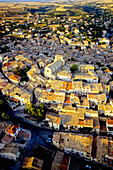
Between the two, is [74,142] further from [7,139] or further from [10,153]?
[7,139]

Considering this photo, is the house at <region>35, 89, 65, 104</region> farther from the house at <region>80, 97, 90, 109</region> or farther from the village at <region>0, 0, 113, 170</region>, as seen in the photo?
the house at <region>80, 97, 90, 109</region>

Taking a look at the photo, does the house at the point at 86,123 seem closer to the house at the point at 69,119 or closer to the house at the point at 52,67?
the house at the point at 69,119

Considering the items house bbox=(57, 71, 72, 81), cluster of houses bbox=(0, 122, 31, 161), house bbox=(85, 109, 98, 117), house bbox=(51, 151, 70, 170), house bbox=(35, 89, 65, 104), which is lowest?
house bbox=(51, 151, 70, 170)

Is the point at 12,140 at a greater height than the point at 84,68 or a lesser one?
lesser

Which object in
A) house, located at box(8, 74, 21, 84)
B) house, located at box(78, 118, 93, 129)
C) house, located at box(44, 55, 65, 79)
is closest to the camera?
house, located at box(78, 118, 93, 129)

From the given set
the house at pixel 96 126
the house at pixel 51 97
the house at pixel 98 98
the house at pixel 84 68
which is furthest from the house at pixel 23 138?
the house at pixel 84 68

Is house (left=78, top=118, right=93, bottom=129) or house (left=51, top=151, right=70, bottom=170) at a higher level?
house (left=78, top=118, right=93, bottom=129)

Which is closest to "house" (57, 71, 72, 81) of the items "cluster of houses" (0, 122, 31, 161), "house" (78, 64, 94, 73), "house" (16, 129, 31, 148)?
"house" (78, 64, 94, 73)


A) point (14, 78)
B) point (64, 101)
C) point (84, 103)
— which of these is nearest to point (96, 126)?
point (84, 103)
